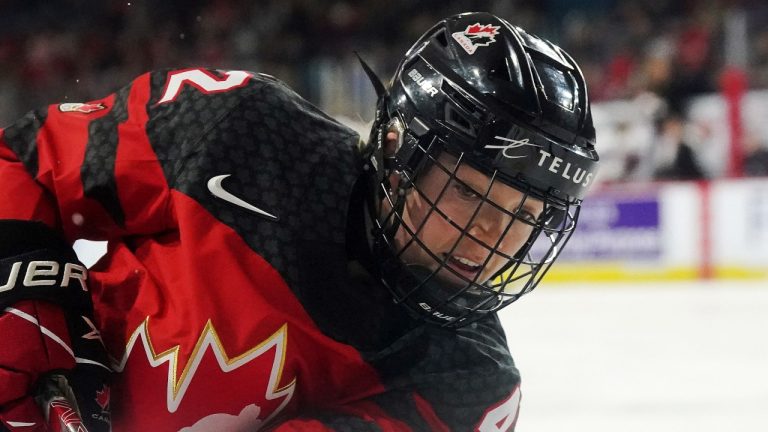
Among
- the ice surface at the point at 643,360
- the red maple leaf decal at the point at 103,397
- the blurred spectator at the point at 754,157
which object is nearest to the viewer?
the red maple leaf decal at the point at 103,397

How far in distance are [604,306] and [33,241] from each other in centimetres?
331

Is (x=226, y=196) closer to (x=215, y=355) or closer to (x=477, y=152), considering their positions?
(x=215, y=355)

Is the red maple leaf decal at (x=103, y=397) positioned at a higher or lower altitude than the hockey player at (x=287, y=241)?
lower

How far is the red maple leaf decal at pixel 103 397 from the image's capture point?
1176 mm

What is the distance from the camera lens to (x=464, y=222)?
123cm

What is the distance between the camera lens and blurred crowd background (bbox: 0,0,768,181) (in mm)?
5066

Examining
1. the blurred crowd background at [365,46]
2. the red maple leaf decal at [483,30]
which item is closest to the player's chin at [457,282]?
the red maple leaf decal at [483,30]

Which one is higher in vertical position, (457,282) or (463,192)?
(463,192)

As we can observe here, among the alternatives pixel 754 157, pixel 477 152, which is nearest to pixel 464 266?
pixel 477 152

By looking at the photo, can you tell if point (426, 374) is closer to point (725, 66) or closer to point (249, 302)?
point (249, 302)

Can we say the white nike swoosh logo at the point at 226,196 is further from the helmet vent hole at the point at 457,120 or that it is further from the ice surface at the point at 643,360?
the ice surface at the point at 643,360

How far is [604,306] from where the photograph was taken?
414 cm

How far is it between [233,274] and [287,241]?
89mm

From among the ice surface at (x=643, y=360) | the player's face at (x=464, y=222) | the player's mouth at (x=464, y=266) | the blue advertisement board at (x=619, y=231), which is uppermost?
the player's face at (x=464, y=222)
